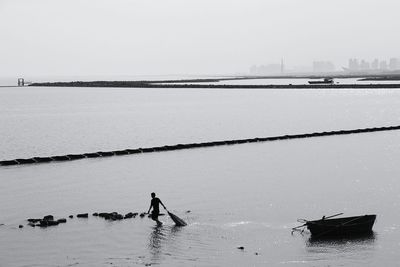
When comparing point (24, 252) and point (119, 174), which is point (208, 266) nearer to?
point (24, 252)

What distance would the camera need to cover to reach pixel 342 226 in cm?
2158

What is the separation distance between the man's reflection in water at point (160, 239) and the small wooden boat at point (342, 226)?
478cm

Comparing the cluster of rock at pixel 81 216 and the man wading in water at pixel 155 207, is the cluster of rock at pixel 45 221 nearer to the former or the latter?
the cluster of rock at pixel 81 216

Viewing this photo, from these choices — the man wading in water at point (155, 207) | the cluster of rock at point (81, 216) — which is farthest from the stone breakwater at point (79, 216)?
the man wading in water at point (155, 207)

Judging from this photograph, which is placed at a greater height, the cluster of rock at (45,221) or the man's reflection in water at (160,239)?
the cluster of rock at (45,221)

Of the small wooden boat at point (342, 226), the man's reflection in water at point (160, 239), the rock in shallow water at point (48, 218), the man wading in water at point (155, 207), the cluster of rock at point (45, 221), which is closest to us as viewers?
the man's reflection in water at point (160, 239)

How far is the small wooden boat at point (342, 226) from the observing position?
21.4 meters

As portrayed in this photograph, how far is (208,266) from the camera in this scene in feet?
59.6

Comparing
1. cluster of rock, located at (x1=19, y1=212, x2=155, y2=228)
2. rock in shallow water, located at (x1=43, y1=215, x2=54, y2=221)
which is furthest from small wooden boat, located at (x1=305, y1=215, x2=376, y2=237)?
rock in shallow water, located at (x1=43, y1=215, x2=54, y2=221)

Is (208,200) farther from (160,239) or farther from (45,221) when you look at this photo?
(45,221)

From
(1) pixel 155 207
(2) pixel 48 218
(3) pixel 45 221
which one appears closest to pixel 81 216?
(2) pixel 48 218

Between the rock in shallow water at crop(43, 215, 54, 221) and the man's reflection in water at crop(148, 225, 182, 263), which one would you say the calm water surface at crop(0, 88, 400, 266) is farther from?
the rock in shallow water at crop(43, 215, 54, 221)

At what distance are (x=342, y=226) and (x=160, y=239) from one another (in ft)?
21.3

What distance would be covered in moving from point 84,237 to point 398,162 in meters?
24.3
